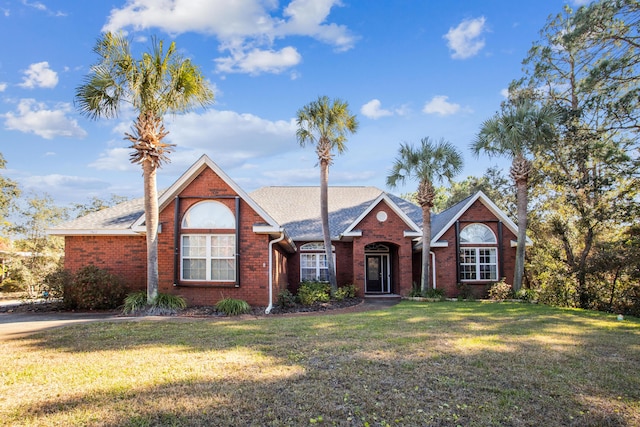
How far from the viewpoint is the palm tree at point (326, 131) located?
18.8 m

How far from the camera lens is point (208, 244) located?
14867 millimetres

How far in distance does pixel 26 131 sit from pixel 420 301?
2083 cm

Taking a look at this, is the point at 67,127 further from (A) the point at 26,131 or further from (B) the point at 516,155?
(B) the point at 516,155

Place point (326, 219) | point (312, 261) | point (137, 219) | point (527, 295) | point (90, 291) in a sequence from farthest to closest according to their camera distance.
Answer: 1. point (312, 261)
2. point (326, 219)
3. point (527, 295)
4. point (137, 219)
5. point (90, 291)

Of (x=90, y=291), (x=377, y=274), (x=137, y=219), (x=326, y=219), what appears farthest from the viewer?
(x=377, y=274)

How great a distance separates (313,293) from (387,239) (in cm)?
570

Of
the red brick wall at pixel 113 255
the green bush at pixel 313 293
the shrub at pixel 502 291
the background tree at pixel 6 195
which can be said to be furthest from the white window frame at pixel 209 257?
the background tree at pixel 6 195

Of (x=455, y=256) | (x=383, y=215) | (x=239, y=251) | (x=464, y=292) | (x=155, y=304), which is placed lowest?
(x=464, y=292)

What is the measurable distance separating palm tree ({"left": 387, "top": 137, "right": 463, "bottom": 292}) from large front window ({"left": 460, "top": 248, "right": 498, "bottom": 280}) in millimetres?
2689

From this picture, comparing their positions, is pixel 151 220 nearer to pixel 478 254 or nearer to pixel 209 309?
pixel 209 309

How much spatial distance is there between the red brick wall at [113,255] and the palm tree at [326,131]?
816cm

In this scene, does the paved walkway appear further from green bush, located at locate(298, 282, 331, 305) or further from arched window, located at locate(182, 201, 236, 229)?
arched window, located at locate(182, 201, 236, 229)

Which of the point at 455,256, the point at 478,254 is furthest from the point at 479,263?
→ the point at 455,256

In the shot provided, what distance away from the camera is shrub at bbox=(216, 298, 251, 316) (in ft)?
43.4
